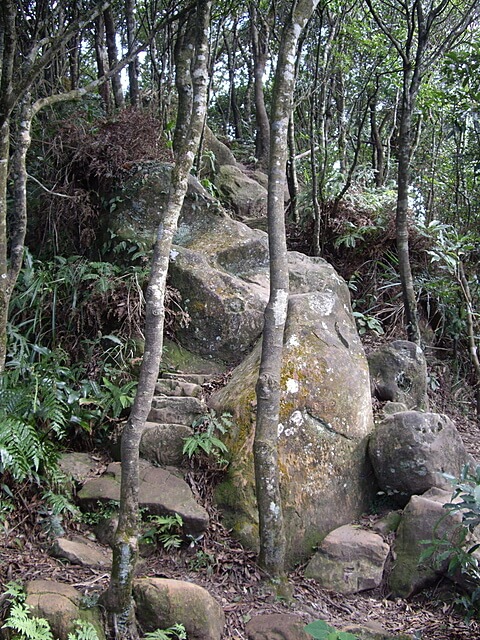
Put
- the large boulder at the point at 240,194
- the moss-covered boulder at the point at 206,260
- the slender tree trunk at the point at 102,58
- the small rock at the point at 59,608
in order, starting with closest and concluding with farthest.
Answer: the small rock at the point at 59,608 < the moss-covered boulder at the point at 206,260 < the slender tree trunk at the point at 102,58 < the large boulder at the point at 240,194

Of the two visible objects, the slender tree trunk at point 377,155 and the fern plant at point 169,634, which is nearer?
the fern plant at point 169,634

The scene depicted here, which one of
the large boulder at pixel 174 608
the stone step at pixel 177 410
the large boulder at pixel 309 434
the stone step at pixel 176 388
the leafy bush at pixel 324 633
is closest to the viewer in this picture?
the leafy bush at pixel 324 633

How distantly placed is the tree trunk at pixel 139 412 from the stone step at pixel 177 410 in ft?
5.94

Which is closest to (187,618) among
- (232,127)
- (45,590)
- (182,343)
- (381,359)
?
(45,590)

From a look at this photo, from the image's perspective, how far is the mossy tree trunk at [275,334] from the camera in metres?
4.09

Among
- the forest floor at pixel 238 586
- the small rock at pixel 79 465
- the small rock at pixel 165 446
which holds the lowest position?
the forest floor at pixel 238 586

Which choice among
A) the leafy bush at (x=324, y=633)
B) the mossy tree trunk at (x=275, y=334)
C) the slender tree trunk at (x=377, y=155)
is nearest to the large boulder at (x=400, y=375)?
A: the mossy tree trunk at (x=275, y=334)

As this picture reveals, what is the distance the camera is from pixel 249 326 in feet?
21.8

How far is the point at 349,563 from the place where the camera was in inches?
176

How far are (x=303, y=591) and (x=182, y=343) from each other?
10.4 ft

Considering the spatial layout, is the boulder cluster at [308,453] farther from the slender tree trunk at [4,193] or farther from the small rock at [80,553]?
the slender tree trunk at [4,193]

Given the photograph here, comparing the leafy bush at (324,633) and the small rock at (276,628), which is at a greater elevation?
the leafy bush at (324,633)

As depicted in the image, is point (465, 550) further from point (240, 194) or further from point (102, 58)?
point (102, 58)

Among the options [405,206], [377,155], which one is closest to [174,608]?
[405,206]
